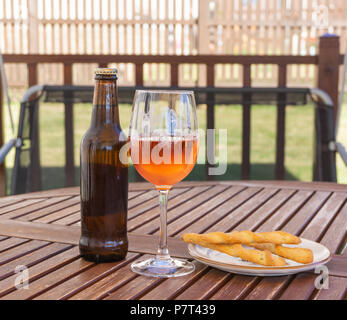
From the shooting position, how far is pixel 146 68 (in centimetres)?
756

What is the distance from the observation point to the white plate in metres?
0.76

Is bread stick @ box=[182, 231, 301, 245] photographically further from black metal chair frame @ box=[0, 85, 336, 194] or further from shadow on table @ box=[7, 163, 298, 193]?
shadow on table @ box=[7, 163, 298, 193]

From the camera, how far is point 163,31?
7953 mm

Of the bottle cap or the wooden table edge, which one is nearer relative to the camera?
the bottle cap

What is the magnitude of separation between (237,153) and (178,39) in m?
2.85

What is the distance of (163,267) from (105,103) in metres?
0.24

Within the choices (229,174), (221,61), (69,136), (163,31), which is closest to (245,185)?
(221,61)

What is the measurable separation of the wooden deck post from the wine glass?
249 cm

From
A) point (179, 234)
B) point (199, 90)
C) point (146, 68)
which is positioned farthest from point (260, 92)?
point (146, 68)

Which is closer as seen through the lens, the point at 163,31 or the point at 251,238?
the point at 251,238

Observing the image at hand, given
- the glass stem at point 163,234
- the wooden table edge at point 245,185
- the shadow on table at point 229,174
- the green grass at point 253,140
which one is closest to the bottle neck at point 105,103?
the glass stem at point 163,234

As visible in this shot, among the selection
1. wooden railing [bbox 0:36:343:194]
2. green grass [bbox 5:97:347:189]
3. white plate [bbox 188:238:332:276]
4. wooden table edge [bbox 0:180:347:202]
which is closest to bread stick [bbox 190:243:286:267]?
white plate [bbox 188:238:332:276]

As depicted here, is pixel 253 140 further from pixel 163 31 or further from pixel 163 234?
pixel 163 234
